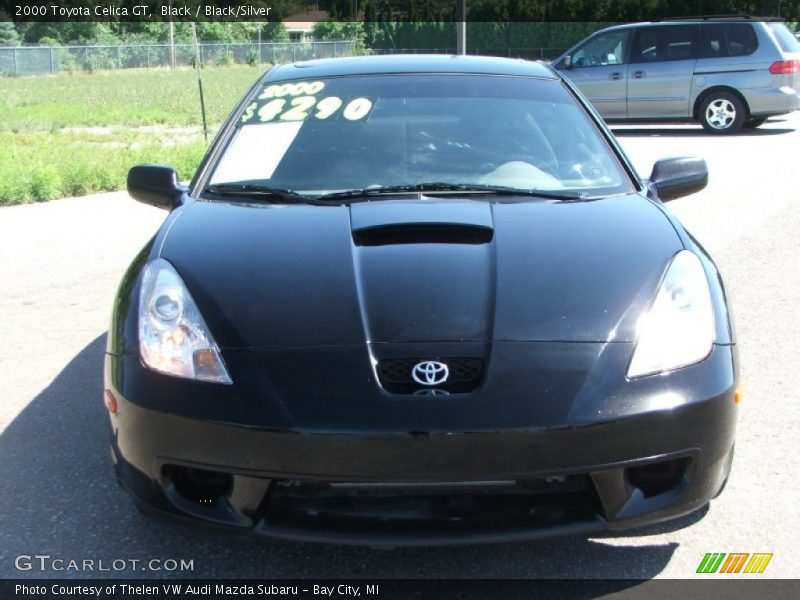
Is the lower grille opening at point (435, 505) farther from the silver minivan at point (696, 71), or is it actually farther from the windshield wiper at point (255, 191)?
the silver minivan at point (696, 71)

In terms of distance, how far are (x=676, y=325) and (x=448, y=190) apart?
113 centimetres

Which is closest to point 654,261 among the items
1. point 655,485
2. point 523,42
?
point 655,485

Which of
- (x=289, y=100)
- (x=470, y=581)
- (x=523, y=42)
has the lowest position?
(x=523, y=42)

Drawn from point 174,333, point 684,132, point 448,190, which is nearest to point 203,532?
point 174,333

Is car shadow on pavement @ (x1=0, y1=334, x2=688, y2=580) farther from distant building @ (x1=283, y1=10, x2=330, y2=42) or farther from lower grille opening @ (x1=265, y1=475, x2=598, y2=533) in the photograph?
distant building @ (x1=283, y1=10, x2=330, y2=42)

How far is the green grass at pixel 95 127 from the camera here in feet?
33.1

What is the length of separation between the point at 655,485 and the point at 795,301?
3.64 meters

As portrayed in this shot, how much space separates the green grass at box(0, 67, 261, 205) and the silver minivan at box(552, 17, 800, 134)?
6916 millimetres

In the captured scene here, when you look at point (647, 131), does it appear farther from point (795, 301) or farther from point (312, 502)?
point (312, 502)

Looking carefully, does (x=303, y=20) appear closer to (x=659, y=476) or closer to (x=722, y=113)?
(x=722, y=113)

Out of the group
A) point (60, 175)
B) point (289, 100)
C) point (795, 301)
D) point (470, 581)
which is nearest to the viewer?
point (470, 581)

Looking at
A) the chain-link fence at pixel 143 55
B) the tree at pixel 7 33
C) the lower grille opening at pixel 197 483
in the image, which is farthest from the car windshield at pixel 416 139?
the tree at pixel 7 33

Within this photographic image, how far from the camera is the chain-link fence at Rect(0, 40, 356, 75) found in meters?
40.1

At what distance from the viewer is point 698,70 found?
A: 1569 centimetres
